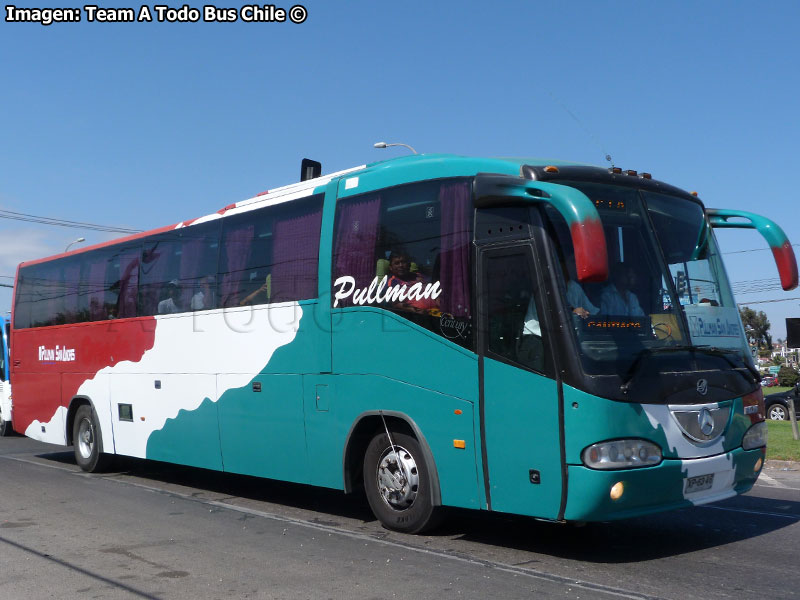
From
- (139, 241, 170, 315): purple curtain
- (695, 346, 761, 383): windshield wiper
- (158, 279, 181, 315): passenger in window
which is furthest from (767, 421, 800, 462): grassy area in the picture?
(139, 241, 170, 315): purple curtain

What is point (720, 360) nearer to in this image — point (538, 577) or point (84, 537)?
point (538, 577)

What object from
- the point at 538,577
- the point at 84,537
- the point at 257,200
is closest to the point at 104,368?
the point at 257,200

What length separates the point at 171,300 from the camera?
11867 mm

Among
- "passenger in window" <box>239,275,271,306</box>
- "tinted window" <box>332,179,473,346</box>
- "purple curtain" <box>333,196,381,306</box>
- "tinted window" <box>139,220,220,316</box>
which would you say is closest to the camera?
"tinted window" <box>332,179,473,346</box>

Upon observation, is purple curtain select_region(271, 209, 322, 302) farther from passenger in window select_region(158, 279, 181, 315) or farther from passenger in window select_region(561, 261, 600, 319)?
passenger in window select_region(561, 261, 600, 319)

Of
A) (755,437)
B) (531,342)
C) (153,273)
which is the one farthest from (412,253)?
(153,273)

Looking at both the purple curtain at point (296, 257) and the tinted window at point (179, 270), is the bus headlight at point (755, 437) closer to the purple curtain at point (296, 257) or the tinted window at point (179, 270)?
the purple curtain at point (296, 257)

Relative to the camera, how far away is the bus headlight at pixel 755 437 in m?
7.55

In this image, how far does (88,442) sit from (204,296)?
4.75 m

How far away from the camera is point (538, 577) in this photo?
645cm

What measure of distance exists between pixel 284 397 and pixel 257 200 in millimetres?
2463

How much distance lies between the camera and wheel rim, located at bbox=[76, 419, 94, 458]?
14.2m

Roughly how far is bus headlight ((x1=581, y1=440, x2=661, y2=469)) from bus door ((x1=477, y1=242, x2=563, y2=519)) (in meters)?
0.26

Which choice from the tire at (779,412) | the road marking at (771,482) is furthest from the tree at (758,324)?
the road marking at (771,482)
